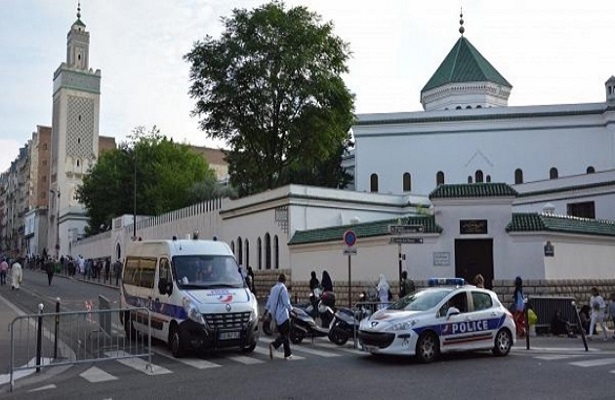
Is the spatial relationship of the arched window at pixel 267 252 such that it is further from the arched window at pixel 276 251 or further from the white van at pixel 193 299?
the white van at pixel 193 299

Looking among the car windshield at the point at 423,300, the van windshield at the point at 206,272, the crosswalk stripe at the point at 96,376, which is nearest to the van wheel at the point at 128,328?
the van windshield at the point at 206,272

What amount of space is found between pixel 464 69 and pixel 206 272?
5040 centimetres

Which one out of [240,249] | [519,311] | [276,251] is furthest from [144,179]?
[519,311]

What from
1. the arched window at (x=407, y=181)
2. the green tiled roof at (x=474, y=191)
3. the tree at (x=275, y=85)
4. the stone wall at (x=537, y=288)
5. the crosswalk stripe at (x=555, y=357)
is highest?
the tree at (x=275, y=85)

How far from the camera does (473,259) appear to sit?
936 inches

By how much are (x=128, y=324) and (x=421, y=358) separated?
685 cm

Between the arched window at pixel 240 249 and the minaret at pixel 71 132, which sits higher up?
the minaret at pixel 71 132

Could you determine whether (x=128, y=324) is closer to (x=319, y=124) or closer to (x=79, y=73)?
(x=319, y=124)

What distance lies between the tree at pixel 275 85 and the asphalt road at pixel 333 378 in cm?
2482

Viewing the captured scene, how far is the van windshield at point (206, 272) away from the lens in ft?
46.5

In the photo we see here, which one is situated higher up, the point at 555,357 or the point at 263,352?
the point at 263,352

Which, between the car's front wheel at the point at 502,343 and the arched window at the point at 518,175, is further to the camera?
the arched window at the point at 518,175

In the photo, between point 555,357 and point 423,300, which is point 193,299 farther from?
point 555,357

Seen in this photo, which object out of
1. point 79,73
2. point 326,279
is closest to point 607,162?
point 326,279
